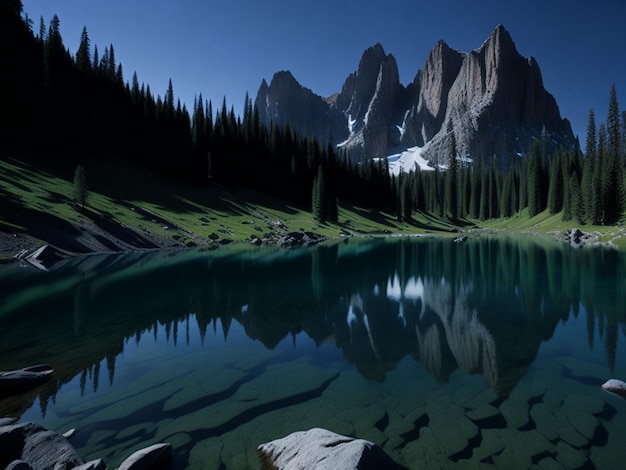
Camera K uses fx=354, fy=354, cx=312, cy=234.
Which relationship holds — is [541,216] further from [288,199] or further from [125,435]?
[125,435]

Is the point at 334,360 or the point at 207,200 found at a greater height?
the point at 207,200

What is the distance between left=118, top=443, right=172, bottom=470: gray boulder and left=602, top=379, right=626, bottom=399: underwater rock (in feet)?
47.9

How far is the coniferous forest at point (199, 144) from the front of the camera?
284ft

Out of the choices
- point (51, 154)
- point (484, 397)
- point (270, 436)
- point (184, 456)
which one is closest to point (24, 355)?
point (184, 456)

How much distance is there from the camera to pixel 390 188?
173 m

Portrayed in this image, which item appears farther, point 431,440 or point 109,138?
point 109,138

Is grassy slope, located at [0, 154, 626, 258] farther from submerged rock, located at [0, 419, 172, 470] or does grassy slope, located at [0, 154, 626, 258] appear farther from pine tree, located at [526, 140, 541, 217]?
submerged rock, located at [0, 419, 172, 470]

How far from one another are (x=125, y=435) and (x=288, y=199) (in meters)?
124

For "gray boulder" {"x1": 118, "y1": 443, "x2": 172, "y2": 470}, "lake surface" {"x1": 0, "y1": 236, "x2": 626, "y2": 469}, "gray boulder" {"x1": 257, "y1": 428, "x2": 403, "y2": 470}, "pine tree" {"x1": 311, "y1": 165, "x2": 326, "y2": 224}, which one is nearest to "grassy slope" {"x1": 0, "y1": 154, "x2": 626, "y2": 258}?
"pine tree" {"x1": 311, "y1": 165, "x2": 326, "y2": 224}

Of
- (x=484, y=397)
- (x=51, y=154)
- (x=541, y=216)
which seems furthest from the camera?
(x=541, y=216)

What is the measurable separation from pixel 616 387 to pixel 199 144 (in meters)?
125

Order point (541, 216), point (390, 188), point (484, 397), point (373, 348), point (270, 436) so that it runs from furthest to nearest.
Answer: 1. point (390, 188)
2. point (541, 216)
3. point (373, 348)
4. point (484, 397)
5. point (270, 436)

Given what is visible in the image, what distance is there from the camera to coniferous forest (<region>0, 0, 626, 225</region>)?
8656 centimetres

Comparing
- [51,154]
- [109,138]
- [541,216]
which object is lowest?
[541,216]
